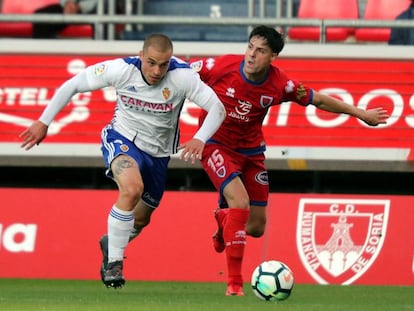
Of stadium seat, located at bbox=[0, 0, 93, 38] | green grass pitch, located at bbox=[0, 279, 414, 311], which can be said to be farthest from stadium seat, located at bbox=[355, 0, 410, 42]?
green grass pitch, located at bbox=[0, 279, 414, 311]

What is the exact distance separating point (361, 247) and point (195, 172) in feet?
12.4

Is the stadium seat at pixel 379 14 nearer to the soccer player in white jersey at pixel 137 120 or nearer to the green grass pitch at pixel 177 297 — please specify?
the green grass pitch at pixel 177 297

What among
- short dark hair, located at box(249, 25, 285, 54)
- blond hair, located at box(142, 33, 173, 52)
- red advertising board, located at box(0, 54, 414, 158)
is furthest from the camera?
red advertising board, located at box(0, 54, 414, 158)

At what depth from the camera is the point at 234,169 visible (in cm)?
1075

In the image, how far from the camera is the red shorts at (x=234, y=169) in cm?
1070

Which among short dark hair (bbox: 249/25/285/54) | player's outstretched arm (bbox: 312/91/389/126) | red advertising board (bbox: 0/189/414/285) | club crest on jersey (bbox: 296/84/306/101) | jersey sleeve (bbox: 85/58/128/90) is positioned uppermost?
short dark hair (bbox: 249/25/285/54)

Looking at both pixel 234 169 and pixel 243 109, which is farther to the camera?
pixel 243 109

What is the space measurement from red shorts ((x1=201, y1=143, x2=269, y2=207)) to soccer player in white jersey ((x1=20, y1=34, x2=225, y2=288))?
34 cm

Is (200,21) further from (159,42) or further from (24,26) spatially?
(159,42)

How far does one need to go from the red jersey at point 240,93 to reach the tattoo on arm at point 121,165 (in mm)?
997

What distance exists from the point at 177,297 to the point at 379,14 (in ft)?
22.8

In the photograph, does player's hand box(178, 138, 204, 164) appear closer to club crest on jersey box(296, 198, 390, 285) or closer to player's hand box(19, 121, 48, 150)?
player's hand box(19, 121, 48, 150)

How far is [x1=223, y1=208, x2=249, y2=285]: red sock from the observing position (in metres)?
10.3

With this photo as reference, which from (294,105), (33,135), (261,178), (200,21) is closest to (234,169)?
(261,178)
